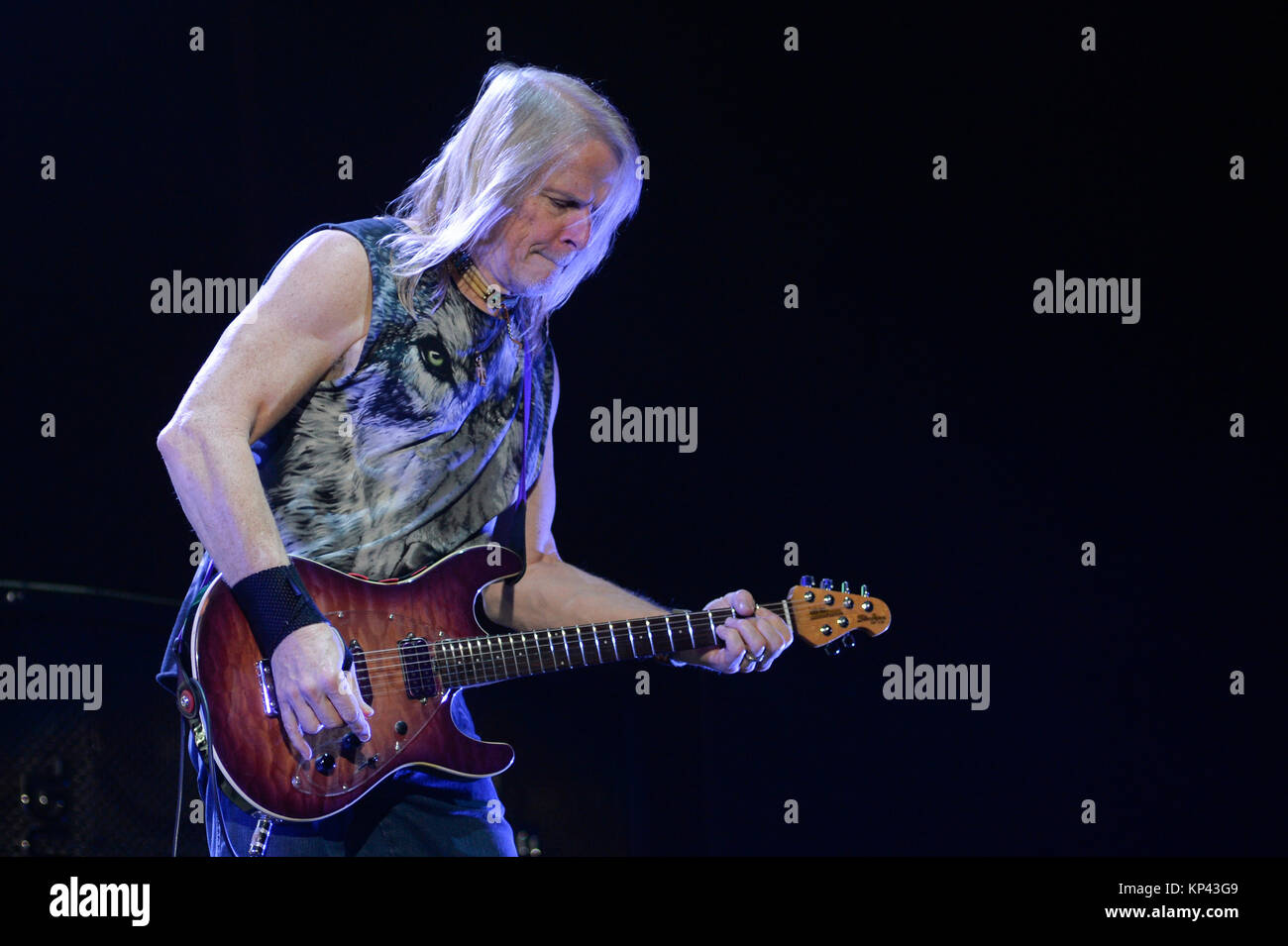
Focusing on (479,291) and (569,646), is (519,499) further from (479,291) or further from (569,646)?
(479,291)

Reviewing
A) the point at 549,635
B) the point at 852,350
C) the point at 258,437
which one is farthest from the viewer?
the point at 852,350

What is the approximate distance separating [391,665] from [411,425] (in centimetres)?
43

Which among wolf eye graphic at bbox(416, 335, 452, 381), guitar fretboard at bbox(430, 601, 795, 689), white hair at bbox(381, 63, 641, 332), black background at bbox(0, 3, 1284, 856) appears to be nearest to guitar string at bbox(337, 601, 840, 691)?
guitar fretboard at bbox(430, 601, 795, 689)

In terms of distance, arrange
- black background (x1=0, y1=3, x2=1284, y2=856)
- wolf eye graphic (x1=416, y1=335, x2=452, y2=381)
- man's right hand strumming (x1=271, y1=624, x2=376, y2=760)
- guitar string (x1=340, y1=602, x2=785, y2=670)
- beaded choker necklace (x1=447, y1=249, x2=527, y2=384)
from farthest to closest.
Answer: black background (x1=0, y1=3, x2=1284, y2=856), beaded choker necklace (x1=447, y1=249, x2=527, y2=384), wolf eye graphic (x1=416, y1=335, x2=452, y2=381), guitar string (x1=340, y1=602, x2=785, y2=670), man's right hand strumming (x1=271, y1=624, x2=376, y2=760)

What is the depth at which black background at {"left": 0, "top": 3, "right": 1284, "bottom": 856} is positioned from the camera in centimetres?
333

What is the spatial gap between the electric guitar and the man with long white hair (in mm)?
44

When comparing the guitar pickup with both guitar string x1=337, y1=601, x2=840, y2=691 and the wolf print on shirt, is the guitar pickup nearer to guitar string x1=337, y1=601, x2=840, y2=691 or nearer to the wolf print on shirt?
guitar string x1=337, y1=601, x2=840, y2=691

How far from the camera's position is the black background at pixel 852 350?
3.33 meters

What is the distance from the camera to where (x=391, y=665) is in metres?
2.20

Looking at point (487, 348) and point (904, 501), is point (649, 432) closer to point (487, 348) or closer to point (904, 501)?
point (904, 501)

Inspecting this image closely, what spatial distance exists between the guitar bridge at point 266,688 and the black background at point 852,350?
139 cm

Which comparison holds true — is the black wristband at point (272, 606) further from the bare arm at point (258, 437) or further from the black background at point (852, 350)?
the black background at point (852, 350)

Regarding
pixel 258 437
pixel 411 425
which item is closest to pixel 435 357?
pixel 411 425

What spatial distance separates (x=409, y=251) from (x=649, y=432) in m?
1.25
